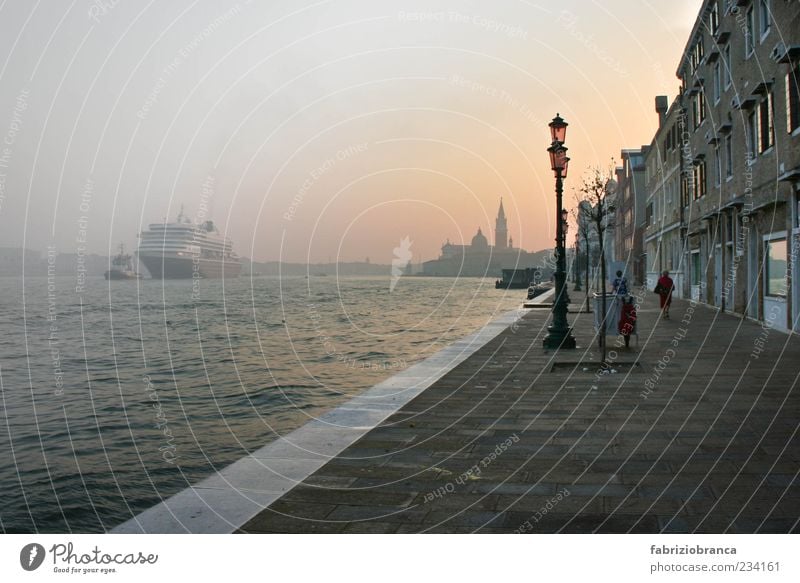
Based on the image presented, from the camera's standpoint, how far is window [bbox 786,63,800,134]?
16438 millimetres

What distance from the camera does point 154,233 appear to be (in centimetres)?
9550

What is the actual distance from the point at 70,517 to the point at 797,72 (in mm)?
17015

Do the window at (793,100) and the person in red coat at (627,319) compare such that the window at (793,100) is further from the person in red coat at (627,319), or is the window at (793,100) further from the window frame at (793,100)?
the person in red coat at (627,319)

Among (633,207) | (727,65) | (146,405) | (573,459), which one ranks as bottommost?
(146,405)

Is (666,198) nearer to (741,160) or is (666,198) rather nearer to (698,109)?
(698,109)

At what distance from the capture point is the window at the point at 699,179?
30.6 m

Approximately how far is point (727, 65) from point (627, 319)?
1510cm

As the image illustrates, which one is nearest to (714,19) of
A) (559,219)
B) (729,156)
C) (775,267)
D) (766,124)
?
(729,156)

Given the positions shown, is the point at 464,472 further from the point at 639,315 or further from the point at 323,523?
the point at 639,315

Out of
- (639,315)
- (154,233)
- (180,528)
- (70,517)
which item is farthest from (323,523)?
(154,233)

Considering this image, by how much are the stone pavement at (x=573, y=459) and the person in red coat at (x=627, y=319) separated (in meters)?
2.83

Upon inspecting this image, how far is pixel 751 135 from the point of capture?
21.4m

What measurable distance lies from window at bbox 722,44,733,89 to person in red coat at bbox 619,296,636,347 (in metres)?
13.6

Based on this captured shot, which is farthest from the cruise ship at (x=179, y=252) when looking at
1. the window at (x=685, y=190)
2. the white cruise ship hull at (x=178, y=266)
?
the window at (x=685, y=190)
